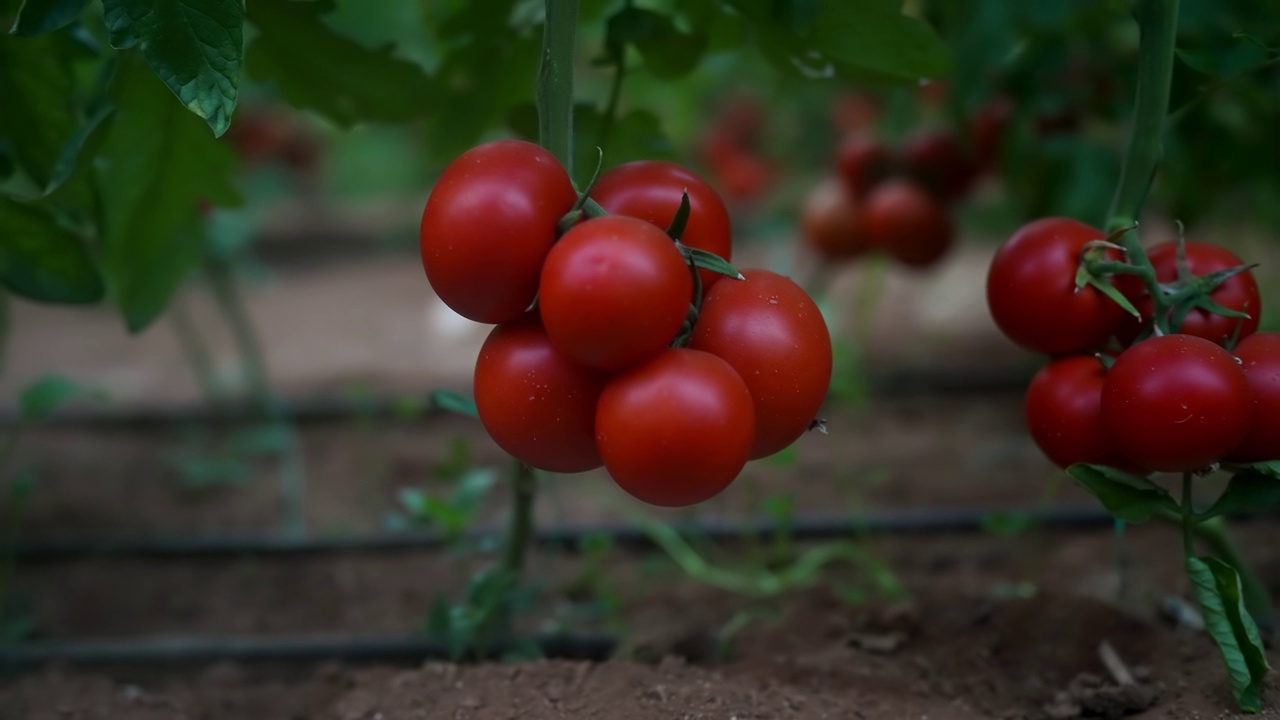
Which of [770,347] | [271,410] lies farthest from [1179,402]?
[271,410]

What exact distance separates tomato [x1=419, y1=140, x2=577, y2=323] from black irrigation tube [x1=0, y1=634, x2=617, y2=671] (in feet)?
1.87

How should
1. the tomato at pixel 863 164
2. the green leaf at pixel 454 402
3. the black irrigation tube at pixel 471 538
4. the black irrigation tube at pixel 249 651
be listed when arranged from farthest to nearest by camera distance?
the tomato at pixel 863 164
the black irrigation tube at pixel 471 538
the black irrigation tube at pixel 249 651
the green leaf at pixel 454 402

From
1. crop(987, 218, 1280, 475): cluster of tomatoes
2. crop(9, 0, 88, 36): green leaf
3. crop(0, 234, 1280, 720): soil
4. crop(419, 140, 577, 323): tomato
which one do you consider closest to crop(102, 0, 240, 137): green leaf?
crop(9, 0, 88, 36): green leaf

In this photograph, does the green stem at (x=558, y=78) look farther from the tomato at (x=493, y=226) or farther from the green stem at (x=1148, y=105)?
the green stem at (x=1148, y=105)

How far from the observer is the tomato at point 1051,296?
0.81m

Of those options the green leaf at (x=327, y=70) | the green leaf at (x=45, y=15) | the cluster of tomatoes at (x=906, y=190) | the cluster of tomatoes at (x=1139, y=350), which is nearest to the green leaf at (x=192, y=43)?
the green leaf at (x=45, y=15)

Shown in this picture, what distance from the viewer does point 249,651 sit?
1209 millimetres

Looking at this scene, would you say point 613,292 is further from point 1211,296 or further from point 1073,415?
point 1211,296

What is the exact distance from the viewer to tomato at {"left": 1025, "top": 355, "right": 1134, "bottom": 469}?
0.80 m

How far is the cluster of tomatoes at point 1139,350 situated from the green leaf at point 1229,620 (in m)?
0.08

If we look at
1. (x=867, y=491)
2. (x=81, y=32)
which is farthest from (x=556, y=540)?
(x=81, y=32)

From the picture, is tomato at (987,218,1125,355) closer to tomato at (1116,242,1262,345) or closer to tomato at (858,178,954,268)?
tomato at (1116,242,1262,345)

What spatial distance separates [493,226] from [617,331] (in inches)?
4.2

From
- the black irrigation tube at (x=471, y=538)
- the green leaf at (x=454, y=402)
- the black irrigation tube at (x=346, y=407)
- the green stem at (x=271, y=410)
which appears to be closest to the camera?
the green leaf at (x=454, y=402)
